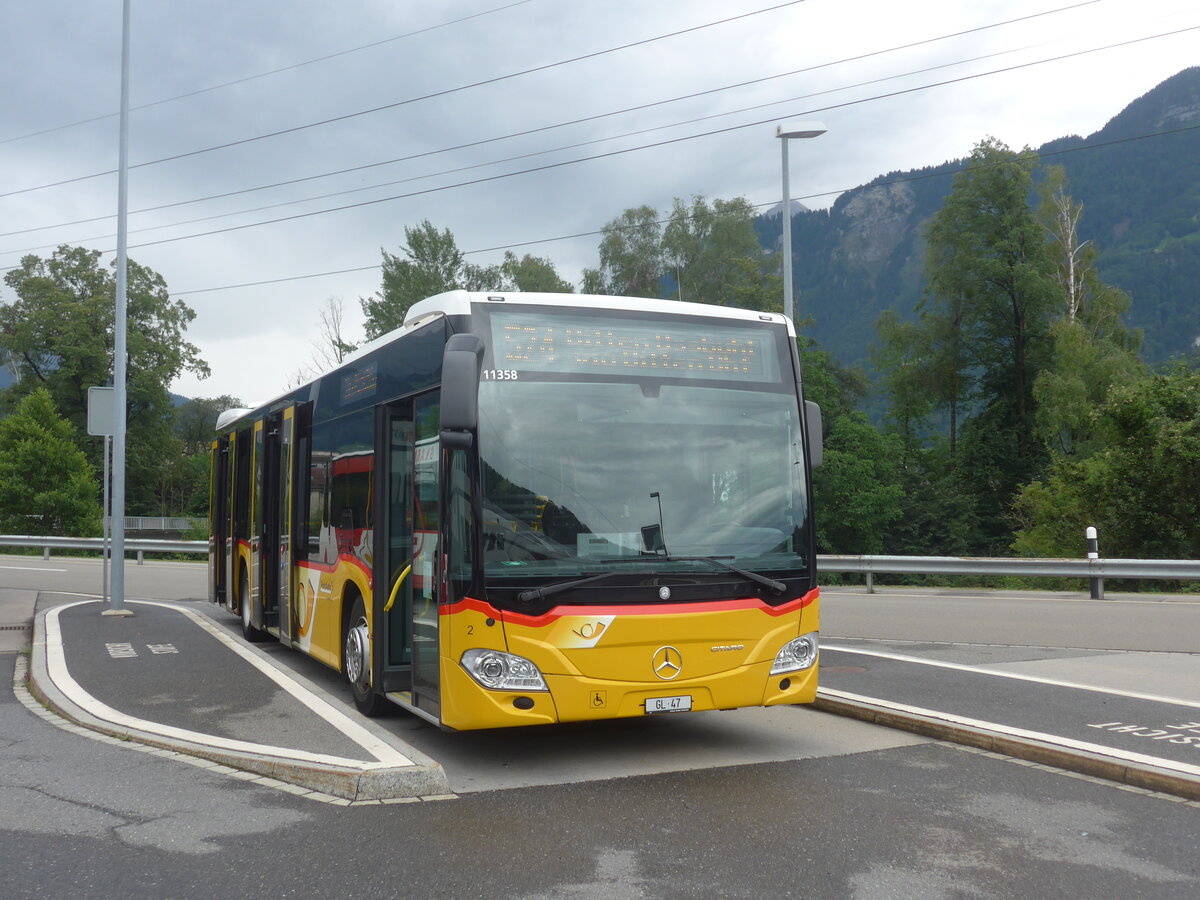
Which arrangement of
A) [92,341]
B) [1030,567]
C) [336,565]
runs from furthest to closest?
[92,341] → [1030,567] → [336,565]

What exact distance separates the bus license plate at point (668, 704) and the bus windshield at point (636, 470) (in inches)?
29.4

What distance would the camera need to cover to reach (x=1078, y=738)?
292 inches

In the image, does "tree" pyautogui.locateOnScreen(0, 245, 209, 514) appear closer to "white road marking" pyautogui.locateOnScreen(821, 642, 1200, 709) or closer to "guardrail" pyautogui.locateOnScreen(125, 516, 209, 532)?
"guardrail" pyautogui.locateOnScreen(125, 516, 209, 532)

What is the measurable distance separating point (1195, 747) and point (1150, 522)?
69.9ft

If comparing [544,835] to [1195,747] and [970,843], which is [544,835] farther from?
[1195,747]

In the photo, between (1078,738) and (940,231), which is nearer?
(1078,738)

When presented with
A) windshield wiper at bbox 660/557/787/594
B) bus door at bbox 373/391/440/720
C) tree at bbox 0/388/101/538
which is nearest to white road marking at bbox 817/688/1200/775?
windshield wiper at bbox 660/557/787/594

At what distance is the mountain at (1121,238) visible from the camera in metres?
99.6

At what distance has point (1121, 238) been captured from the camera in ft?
377

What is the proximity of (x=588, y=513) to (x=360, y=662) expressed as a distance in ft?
9.00

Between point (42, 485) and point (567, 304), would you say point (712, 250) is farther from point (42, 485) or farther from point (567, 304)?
point (567, 304)

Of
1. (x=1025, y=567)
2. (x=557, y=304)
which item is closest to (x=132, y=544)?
(x=1025, y=567)

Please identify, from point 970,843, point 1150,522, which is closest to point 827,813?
point 970,843

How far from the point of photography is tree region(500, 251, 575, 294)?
60106mm
